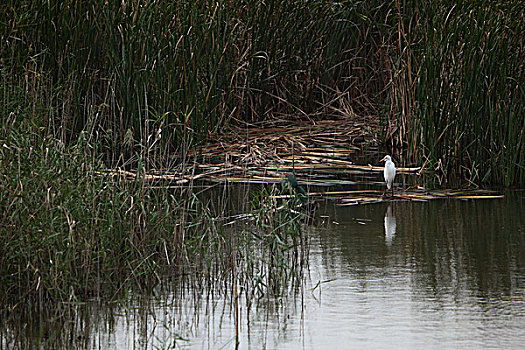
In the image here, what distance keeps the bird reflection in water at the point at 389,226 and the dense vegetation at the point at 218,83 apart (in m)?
0.98

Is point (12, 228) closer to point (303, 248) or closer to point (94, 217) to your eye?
point (94, 217)

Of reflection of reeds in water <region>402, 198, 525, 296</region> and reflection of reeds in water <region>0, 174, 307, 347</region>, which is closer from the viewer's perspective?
reflection of reeds in water <region>0, 174, 307, 347</region>

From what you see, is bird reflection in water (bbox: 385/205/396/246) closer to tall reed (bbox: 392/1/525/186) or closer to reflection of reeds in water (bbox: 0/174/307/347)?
reflection of reeds in water (bbox: 0/174/307/347)

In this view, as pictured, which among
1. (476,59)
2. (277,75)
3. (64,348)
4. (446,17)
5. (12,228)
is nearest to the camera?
(64,348)

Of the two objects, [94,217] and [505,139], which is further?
[505,139]

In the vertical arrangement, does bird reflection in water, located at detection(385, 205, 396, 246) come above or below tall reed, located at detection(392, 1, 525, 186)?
below

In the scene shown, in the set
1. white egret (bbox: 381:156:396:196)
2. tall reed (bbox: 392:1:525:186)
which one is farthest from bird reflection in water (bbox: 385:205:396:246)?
tall reed (bbox: 392:1:525:186)

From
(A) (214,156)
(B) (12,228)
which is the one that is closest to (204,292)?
(B) (12,228)

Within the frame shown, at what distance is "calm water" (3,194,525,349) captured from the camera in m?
Result: 3.75

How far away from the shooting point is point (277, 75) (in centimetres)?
1002

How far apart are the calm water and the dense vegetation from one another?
57 centimetres

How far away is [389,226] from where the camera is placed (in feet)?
19.3

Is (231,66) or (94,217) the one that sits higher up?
(231,66)

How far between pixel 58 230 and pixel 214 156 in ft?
13.5
